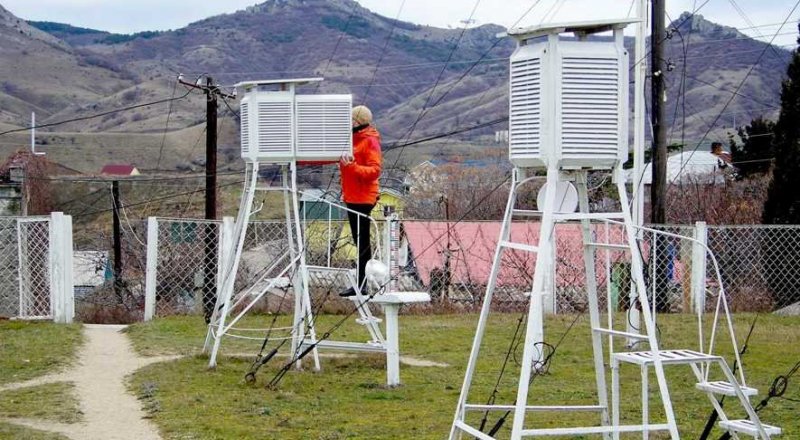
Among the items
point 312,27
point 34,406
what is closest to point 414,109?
point 312,27

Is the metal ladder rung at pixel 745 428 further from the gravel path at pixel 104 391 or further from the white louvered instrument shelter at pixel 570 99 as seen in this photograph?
the gravel path at pixel 104 391

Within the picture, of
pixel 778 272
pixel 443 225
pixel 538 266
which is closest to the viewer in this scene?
pixel 538 266

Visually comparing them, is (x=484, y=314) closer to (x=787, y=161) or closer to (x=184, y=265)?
(x=184, y=265)

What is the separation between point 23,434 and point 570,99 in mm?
4286

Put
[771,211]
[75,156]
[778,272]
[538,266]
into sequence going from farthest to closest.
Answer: [75,156] < [771,211] < [778,272] < [538,266]

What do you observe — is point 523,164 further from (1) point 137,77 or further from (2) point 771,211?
(1) point 137,77

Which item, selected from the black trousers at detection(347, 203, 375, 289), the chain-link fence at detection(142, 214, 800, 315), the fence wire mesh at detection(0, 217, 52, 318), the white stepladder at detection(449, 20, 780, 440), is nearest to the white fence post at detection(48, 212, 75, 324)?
the fence wire mesh at detection(0, 217, 52, 318)

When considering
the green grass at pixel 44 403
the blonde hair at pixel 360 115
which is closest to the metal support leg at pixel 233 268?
the blonde hair at pixel 360 115

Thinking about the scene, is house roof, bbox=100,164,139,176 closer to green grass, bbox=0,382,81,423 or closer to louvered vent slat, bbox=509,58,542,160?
green grass, bbox=0,382,81,423

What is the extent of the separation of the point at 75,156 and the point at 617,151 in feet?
280

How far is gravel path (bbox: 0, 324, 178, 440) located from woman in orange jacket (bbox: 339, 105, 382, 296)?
2.25m

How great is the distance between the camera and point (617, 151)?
6281 millimetres

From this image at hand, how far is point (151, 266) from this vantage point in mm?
15797

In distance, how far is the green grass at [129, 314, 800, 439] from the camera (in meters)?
8.28
